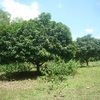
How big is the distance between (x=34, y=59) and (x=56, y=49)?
2027 mm

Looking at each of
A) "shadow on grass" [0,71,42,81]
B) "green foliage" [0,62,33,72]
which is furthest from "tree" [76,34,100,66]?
"shadow on grass" [0,71,42,81]

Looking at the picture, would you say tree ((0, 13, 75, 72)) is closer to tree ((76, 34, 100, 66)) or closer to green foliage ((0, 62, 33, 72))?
green foliage ((0, 62, 33, 72))

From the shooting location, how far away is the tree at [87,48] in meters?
35.9

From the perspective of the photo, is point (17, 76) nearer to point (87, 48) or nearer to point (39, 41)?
point (39, 41)

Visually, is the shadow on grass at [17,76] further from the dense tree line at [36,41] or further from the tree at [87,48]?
the tree at [87,48]

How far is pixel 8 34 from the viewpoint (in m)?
18.9

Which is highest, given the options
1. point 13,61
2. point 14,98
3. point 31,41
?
point 31,41

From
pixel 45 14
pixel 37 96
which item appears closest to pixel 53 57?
pixel 45 14

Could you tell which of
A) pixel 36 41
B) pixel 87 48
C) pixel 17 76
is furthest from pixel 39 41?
pixel 87 48

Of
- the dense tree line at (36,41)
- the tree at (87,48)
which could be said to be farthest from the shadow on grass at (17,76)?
the tree at (87,48)

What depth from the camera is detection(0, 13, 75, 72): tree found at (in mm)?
18219

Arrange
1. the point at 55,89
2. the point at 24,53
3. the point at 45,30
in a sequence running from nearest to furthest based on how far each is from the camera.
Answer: the point at 55,89
the point at 24,53
the point at 45,30

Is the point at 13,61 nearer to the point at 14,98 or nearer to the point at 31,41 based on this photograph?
the point at 31,41

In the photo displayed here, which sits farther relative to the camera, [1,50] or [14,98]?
[1,50]
